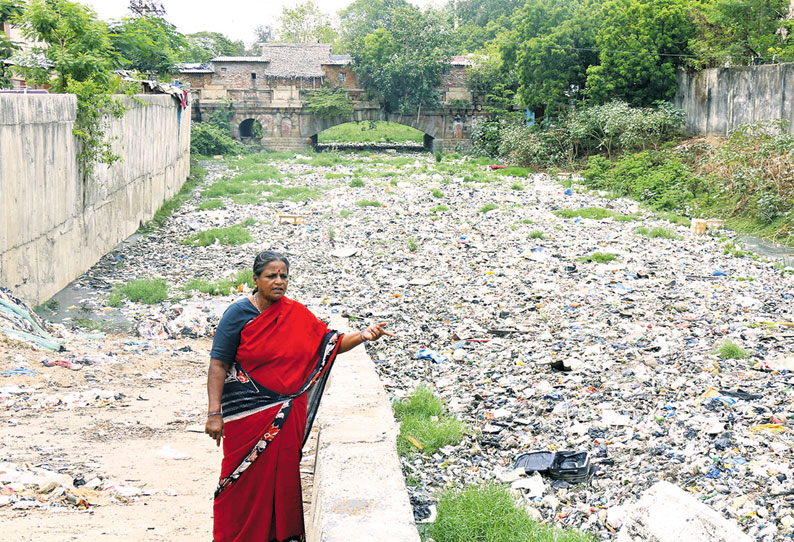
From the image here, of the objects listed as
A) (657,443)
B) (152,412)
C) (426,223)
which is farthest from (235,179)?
(657,443)

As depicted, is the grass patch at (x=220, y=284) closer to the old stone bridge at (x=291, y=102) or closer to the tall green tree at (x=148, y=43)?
the tall green tree at (x=148, y=43)

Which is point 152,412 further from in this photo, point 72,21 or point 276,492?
point 72,21

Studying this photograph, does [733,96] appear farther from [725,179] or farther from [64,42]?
[64,42]

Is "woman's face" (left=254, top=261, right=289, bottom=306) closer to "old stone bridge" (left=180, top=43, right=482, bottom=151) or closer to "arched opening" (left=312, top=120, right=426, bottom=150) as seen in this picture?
"old stone bridge" (left=180, top=43, right=482, bottom=151)

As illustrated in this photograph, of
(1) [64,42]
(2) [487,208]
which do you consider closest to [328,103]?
(2) [487,208]

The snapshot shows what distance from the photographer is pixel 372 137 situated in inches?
1702

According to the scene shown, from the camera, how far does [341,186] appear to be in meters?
20.1

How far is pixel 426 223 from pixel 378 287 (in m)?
4.58

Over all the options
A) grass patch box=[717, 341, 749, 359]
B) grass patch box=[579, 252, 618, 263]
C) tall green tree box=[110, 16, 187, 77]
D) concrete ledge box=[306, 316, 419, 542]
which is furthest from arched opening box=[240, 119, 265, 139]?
concrete ledge box=[306, 316, 419, 542]

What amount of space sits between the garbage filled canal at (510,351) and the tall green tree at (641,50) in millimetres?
8573

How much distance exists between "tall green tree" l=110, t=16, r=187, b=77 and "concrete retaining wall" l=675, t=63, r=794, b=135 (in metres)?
12.6

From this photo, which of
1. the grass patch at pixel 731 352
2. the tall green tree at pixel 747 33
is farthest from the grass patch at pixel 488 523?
the tall green tree at pixel 747 33

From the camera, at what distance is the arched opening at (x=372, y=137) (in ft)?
124

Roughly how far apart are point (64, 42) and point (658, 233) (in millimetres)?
9027
